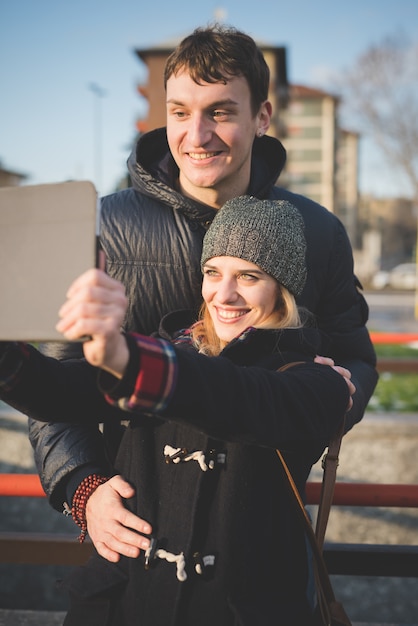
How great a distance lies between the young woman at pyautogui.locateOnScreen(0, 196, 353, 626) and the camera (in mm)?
1436

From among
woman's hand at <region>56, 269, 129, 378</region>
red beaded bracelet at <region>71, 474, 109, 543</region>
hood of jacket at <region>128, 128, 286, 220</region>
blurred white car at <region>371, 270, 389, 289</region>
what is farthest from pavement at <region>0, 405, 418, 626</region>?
blurred white car at <region>371, 270, 389, 289</region>

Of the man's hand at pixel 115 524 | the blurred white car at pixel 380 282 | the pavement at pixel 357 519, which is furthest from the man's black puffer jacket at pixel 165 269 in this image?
the blurred white car at pixel 380 282

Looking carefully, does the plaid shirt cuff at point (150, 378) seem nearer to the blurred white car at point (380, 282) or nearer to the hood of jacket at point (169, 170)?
the hood of jacket at point (169, 170)

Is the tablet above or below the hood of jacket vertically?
below

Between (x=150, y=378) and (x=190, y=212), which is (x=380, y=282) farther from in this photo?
(x=150, y=378)

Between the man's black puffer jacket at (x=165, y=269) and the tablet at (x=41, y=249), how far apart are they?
66 cm

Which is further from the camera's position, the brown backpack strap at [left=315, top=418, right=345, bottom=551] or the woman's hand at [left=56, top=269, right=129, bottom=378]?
the brown backpack strap at [left=315, top=418, right=345, bottom=551]

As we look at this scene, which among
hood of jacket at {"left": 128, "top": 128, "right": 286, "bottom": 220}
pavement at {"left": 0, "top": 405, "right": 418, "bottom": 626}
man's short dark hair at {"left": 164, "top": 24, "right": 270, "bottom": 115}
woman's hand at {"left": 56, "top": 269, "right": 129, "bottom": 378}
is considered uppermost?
man's short dark hair at {"left": 164, "top": 24, "right": 270, "bottom": 115}

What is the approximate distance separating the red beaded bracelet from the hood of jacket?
0.84m

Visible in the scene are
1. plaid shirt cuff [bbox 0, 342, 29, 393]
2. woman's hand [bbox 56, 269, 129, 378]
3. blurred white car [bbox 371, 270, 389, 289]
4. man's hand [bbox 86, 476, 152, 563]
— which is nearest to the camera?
woman's hand [bbox 56, 269, 129, 378]

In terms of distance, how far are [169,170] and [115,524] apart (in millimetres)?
1151

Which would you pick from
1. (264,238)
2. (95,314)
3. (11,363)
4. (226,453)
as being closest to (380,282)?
(264,238)

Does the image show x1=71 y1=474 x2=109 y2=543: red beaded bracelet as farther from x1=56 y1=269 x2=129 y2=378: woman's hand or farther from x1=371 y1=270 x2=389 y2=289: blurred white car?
x1=371 y1=270 x2=389 y2=289: blurred white car

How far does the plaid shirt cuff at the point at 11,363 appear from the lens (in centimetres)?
141
